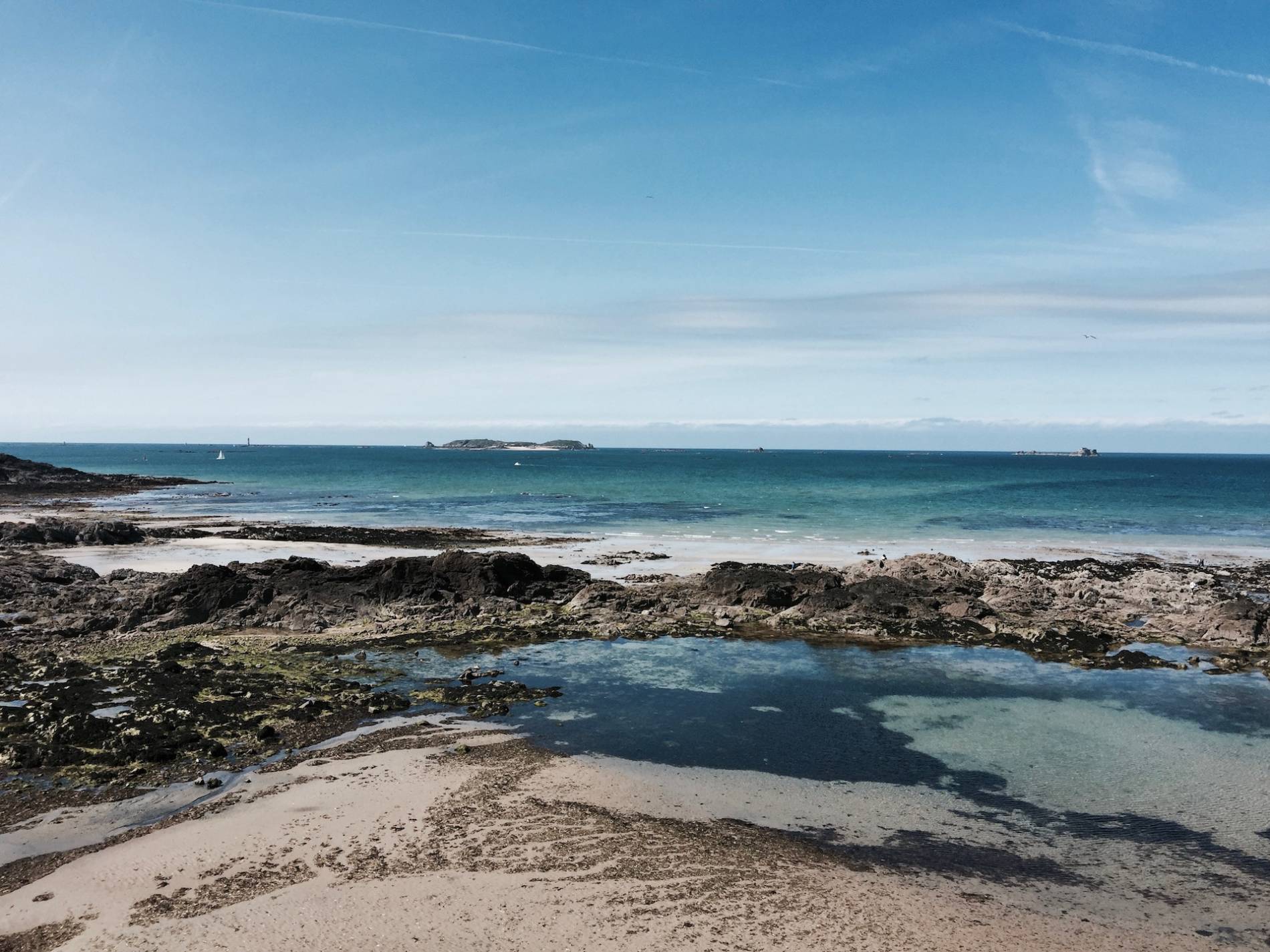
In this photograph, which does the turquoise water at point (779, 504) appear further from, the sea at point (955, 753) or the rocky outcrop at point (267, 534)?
the sea at point (955, 753)

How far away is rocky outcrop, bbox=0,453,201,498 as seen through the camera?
7581cm

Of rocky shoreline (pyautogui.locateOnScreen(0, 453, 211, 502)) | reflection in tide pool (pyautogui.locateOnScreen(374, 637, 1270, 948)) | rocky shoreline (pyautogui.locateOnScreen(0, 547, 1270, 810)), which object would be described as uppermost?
rocky shoreline (pyautogui.locateOnScreen(0, 453, 211, 502))

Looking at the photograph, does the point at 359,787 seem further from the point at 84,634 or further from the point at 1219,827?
the point at 84,634

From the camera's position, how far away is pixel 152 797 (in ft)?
40.7

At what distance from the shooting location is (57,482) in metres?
83.4

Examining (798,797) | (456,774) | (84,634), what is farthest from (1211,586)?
(84,634)

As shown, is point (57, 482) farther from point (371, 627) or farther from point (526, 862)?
point (526, 862)

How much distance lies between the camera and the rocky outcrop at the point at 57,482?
75.8 metres

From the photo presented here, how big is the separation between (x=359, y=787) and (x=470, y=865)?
3.24 m

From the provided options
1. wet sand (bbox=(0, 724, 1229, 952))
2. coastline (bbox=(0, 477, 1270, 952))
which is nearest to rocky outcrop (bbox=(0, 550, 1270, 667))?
coastline (bbox=(0, 477, 1270, 952))

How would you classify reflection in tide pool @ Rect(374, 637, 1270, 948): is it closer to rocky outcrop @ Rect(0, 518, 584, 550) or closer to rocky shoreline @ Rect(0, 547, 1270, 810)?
rocky shoreline @ Rect(0, 547, 1270, 810)

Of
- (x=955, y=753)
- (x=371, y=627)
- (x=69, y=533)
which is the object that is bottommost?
(x=955, y=753)

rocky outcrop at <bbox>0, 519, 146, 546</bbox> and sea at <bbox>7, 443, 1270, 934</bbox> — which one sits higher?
rocky outcrop at <bbox>0, 519, 146, 546</bbox>

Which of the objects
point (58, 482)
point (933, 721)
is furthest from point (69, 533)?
point (58, 482)
